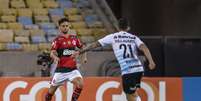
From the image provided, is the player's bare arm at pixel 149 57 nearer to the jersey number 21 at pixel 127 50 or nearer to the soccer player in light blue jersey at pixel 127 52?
the soccer player in light blue jersey at pixel 127 52

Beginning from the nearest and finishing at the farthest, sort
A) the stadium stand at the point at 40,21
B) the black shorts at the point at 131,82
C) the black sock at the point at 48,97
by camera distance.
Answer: the black shorts at the point at 131,82 < the black sock at the point at 48,97 < the stadium stand at the point at 40,21

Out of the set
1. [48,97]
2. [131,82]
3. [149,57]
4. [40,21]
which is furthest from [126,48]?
[40,21]

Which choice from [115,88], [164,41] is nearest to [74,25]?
[164,41]

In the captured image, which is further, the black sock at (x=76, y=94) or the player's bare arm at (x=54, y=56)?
the black sock at (x=76, y=94)

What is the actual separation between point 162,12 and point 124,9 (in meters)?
1.89

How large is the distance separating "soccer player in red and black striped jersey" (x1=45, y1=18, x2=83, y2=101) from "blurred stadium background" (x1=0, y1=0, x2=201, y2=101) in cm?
435

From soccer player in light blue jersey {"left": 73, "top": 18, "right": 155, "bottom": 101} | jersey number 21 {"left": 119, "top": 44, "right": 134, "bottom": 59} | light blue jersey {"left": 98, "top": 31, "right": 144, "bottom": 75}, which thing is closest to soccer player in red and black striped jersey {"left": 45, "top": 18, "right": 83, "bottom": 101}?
soccer player in light blue jersey {"left": 73, "top": 18, "right": 155, "bottom": 101}

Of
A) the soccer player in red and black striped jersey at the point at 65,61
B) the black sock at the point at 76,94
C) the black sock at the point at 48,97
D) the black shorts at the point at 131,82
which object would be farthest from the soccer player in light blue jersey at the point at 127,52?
the black sock at the point at 48,97

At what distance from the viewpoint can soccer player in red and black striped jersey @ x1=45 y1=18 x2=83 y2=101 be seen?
11820 millimetres

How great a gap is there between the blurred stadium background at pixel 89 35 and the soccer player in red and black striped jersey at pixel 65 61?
435 cm

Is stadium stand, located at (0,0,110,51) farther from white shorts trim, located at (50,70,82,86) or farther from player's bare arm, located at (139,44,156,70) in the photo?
player's bare arm, located at (139,44,156,70)

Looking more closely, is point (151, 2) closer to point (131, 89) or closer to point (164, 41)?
point (164, 41)

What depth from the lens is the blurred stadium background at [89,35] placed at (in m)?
16.9

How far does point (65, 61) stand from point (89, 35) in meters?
6.85
